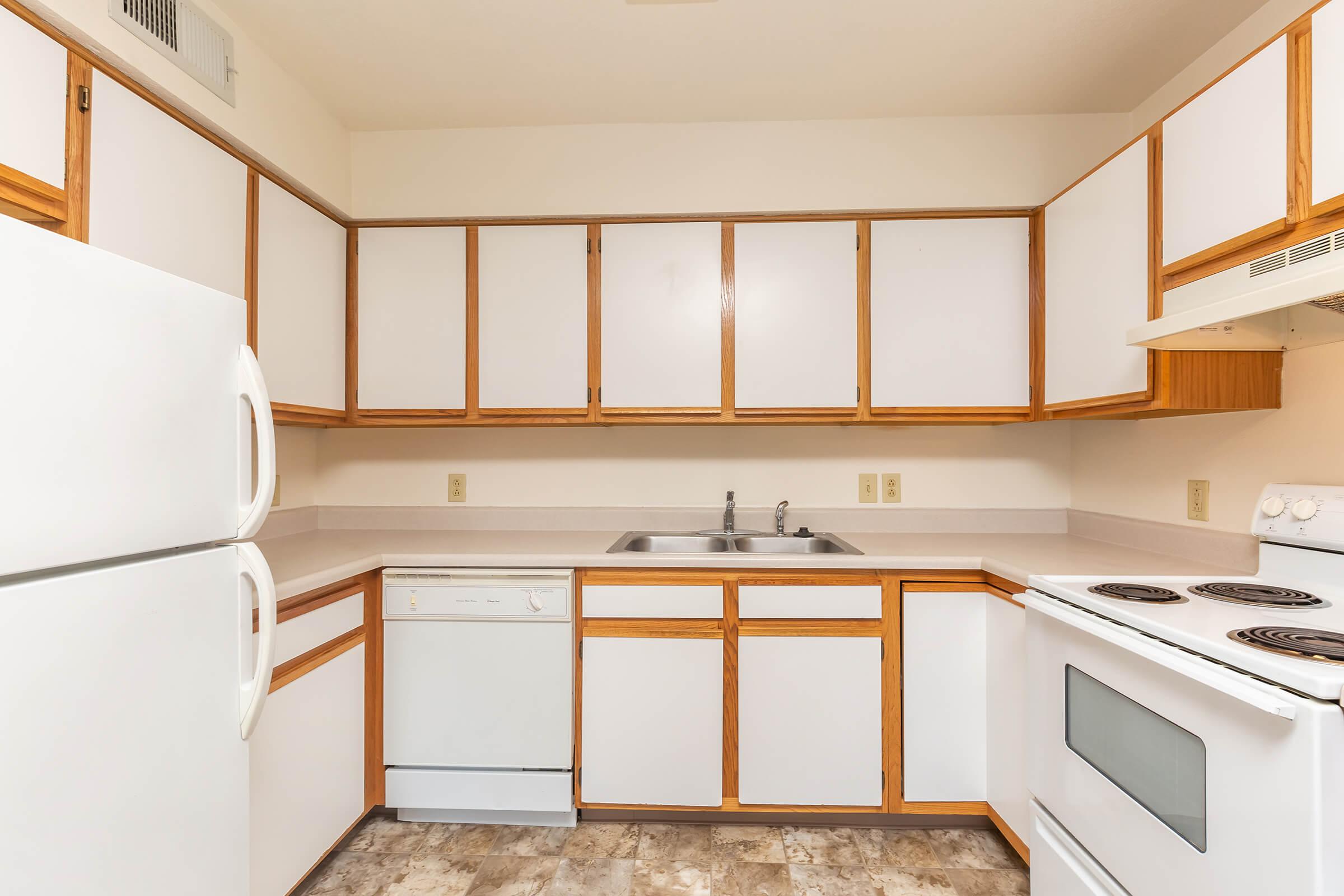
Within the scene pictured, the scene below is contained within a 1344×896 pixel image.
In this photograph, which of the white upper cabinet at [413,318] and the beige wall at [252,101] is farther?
the white upper cabinet at [413,318]

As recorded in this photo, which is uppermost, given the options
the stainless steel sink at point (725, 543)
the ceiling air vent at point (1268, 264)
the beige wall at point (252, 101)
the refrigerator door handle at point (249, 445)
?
the beige wall at point (252, 101)

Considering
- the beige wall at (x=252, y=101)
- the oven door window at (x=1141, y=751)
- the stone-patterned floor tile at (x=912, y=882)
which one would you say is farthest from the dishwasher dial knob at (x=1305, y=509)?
the beige wall at (x=252, y=101)

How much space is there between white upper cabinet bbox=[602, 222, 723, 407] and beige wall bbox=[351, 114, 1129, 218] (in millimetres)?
116

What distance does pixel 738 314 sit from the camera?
2240 mm

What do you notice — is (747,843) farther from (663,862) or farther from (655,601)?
(655,601)

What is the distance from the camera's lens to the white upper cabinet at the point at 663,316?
225 centimetres

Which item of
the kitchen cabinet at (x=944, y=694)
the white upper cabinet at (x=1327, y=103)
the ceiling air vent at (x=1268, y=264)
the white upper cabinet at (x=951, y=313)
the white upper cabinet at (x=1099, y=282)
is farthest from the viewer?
the white upper cabinet at (x=951, y=313)

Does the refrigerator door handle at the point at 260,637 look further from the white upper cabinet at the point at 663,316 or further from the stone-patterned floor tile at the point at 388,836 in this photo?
the white upper cabinet at the point at 663,316

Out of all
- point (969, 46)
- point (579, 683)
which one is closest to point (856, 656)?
point (579, 683)

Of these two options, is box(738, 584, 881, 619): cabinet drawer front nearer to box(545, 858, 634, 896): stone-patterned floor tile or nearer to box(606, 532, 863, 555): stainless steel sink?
box(606, 532, 863, 555): stainless steel sink

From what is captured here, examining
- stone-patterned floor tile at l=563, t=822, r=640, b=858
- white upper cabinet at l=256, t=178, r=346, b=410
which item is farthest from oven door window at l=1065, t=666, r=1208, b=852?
white upper cabinet at l=256, t=178, r=346, b=410

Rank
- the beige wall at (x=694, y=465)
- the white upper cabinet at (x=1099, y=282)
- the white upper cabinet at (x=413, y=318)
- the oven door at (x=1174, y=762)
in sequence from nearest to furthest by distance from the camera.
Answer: the oven door at (x=1174, y=762)
the white upper cabinet at (x=1099, y=282)
the white upper cabinet at (x=413, y=318)
the beige wall at (x=694, y=465)

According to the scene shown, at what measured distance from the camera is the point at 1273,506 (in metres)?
1.48

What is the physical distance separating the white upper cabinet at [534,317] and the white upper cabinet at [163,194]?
2.49 feet
